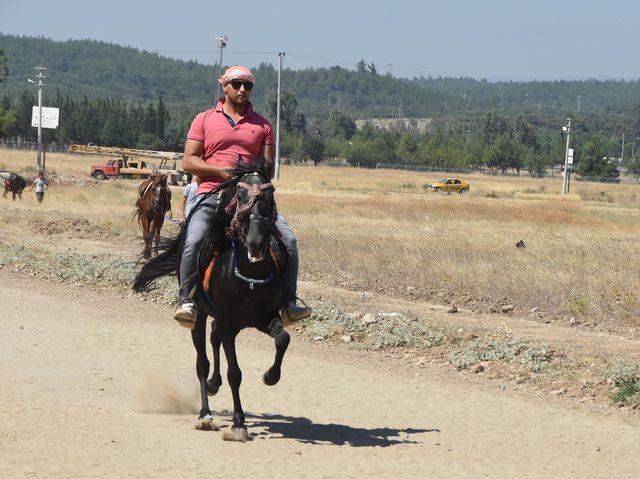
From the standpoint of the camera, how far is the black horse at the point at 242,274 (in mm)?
8008

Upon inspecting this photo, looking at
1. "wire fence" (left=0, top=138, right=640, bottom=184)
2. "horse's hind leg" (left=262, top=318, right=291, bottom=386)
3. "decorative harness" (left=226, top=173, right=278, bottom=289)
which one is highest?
"decorative harness" (left=226, top=173, right=278, bottom=289)

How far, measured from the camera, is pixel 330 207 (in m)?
45.9

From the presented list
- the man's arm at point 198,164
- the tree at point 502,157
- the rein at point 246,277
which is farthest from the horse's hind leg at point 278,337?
the tree at point 502,157

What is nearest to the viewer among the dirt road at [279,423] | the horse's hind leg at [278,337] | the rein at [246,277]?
the dirt road at [279,423]

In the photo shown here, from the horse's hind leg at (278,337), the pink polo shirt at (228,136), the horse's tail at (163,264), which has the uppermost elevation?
the pink polo shirt at (228,136)

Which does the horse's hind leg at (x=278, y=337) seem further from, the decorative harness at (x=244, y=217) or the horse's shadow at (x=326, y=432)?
the horse's shadow at (x=326, y=432)

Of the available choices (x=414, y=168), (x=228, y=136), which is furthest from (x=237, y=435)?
(x=414, y=168)

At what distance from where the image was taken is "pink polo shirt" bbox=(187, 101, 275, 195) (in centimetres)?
872

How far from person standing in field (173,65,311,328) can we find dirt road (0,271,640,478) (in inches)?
45.3

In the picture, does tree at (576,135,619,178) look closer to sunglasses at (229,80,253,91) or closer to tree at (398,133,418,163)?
tree at (398,133,418,163)

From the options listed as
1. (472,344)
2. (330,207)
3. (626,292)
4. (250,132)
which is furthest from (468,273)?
(330,207)

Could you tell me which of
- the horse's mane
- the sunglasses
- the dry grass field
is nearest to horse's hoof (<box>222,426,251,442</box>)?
the horse's mane

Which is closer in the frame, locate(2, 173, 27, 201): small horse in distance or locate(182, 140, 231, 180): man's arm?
locate(182, 140, 231, 180): man's arm

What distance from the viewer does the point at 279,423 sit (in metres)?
9.21
